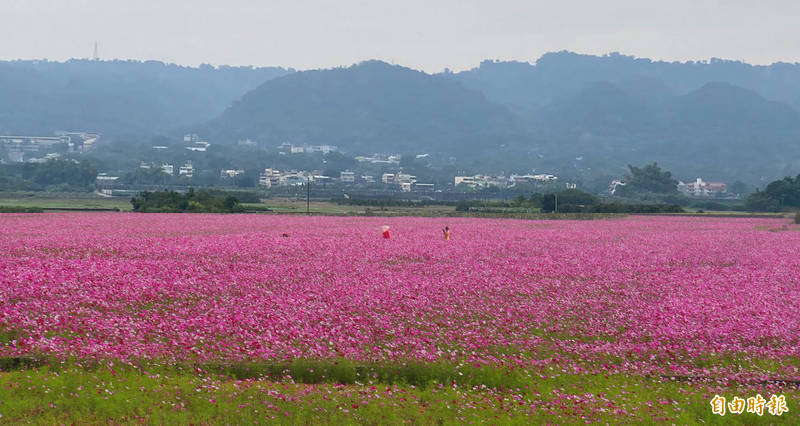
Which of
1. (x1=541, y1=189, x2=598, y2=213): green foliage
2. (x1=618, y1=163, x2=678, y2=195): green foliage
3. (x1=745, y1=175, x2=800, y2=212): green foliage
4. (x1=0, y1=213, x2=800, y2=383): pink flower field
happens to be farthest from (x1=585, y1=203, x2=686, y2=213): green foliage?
(x1=618, y1=163, x2=678, y2=195): green foliage

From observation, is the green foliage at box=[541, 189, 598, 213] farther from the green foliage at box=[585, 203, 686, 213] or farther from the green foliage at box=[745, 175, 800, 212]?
the green foliage at box=[745, 175, 800, 212]

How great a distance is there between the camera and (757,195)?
360ft

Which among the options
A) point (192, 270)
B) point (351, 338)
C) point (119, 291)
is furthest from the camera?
point (192, 270)

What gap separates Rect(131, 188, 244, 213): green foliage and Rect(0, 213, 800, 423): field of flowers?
4880cm

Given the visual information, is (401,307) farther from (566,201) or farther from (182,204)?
(566,201)

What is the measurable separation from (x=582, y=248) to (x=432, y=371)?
25228mm

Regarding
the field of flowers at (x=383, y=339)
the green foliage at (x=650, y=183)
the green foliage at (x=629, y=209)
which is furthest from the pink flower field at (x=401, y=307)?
the green foliage at (x=650, y=183)

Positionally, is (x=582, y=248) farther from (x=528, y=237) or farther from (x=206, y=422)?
(x=206, y=422)

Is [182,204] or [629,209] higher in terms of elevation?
[629,209]

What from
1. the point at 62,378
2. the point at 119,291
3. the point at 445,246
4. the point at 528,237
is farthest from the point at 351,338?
the point at 528,237

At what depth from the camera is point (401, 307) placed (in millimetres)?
19766

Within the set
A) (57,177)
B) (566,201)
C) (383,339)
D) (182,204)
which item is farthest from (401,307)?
(57,177)

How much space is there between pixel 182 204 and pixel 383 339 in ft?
218

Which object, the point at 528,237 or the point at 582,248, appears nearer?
Result: the point at 582,248
